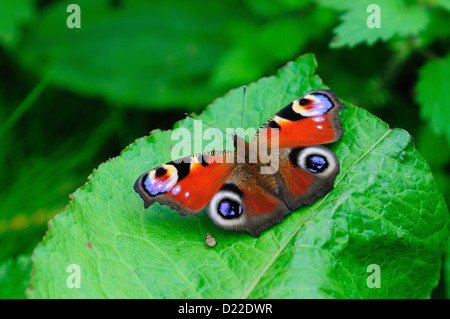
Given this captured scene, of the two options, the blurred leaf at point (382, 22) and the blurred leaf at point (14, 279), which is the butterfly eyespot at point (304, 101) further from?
the blurred leaf at point (14, 279)

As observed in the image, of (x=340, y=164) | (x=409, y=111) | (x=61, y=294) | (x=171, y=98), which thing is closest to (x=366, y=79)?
(x=409, y=111)

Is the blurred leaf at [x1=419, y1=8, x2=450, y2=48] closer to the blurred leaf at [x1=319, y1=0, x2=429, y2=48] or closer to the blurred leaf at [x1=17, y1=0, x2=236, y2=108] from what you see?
the blurred leaf at [x1=319, y1=0, x2=429, y2=48]

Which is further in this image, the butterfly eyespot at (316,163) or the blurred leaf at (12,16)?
the blurred leaf at (12,16)

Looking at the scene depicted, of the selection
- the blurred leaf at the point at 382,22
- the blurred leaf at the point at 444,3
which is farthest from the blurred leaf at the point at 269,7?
the blurred leaf at the point at 444,3

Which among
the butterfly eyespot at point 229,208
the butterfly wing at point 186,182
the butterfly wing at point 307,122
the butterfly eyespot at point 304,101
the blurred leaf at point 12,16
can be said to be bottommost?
the butterfly eyespot at point 229,208

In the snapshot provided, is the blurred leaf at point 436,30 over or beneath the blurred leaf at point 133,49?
beneath

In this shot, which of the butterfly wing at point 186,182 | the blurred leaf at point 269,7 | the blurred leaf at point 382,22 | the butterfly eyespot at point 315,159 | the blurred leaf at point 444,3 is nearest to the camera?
the butterfly wing at point 186,182
